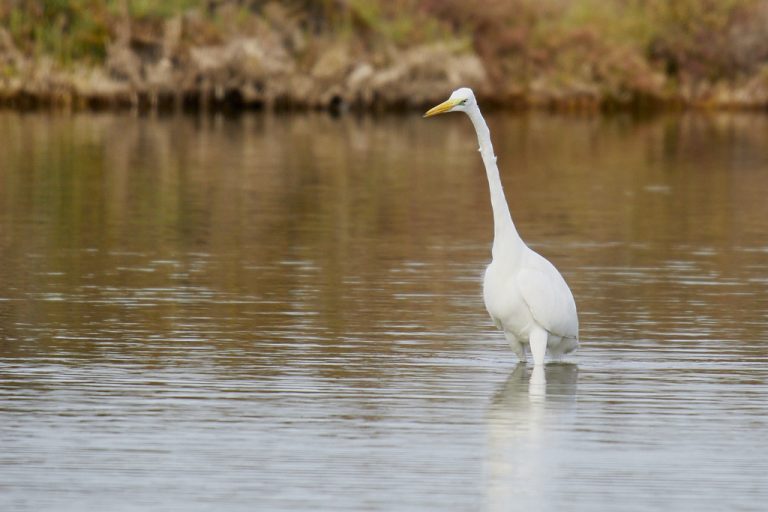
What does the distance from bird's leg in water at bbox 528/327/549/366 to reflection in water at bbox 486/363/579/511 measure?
0.29ft

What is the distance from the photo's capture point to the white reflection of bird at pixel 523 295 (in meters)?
9.58

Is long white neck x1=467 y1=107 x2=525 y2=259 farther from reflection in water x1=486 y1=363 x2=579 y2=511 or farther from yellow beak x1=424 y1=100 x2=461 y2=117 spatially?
reflection in water x1=486 y1=363 x2=579 y2=511

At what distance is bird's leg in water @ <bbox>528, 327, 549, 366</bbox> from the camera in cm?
974

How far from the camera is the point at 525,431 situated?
827 centimetres

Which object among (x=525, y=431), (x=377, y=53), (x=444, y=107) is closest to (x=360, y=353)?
(x=444, y=107)

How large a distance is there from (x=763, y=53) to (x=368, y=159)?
40356 millimetres

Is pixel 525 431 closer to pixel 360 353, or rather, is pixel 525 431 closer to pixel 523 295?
pixel 523 295

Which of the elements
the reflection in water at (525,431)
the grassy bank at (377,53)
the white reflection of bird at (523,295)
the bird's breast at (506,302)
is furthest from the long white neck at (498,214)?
the grassy bank at (377,53)

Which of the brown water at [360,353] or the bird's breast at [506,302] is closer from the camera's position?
the brown water at [360,353]

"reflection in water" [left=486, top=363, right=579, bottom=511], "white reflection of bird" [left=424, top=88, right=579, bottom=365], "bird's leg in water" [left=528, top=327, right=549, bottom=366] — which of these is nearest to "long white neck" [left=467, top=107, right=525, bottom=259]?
"white reflection of bird" [left=424, top=88, right=579, bottom=365]

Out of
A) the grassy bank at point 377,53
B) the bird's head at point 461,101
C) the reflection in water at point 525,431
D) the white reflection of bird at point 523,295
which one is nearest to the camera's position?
the reflection in water at point 525,431

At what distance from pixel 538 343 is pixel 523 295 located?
1.09 ft

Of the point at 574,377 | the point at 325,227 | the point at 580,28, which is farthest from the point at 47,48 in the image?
the point at 574,377

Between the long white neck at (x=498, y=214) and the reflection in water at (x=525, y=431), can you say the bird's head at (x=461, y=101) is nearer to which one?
the long white neck at (x=498, y=214)
